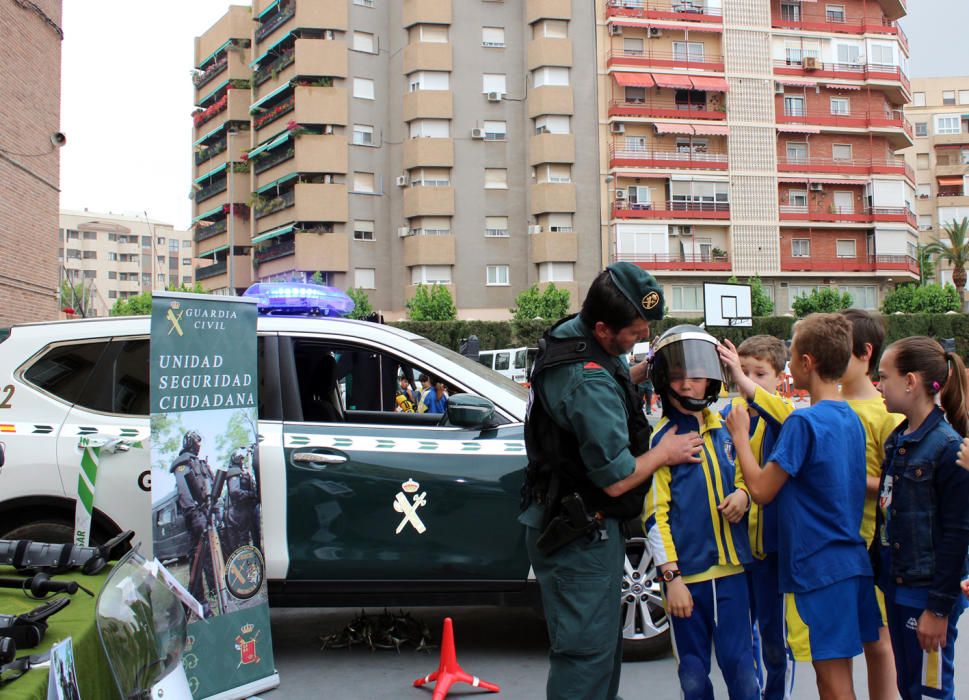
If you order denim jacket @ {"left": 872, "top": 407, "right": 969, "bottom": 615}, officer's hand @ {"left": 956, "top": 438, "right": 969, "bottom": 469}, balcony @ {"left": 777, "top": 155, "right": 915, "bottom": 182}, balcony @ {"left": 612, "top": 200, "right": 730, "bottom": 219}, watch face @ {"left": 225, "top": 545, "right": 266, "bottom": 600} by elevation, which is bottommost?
watch face @ {"left": 225, "top": 545, "right": 266, "bottom": 600}

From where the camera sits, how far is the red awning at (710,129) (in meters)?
49.8

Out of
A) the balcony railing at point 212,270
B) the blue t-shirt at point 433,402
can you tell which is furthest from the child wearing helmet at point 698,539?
Answer: the balcony railing at point 212,270

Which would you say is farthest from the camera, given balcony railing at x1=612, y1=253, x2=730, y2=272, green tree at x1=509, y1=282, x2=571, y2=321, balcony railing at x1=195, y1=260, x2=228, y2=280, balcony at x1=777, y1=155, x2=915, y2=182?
balcony railing at x1=195, y1=260, x2=228, y2=280

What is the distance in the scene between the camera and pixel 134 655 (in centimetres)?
220

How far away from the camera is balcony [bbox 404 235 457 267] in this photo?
159 ft

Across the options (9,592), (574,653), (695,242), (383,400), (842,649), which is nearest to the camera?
(9,592)

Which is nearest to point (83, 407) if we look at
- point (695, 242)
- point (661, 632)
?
point (661, 632)

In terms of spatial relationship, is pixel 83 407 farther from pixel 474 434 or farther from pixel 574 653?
pixel 574 653

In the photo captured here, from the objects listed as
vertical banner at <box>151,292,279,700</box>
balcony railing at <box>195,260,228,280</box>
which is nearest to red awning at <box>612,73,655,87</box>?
balcony railing at <box>195,260,228,280</box>

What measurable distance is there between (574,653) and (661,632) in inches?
89.8

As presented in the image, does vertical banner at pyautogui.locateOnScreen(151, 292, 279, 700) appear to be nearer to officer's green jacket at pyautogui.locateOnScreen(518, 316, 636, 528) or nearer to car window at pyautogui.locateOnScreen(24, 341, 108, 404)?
car window at pyautogui.locateOnScreen(24, 341, 108, 404)

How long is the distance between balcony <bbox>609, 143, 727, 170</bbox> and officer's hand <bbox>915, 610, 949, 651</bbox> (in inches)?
1873

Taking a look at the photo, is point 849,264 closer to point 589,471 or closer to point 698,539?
point 698,539

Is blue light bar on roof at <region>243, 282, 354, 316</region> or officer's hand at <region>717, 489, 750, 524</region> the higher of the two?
blue light bar on roof at <region>243, 282, 354, 316</region>
